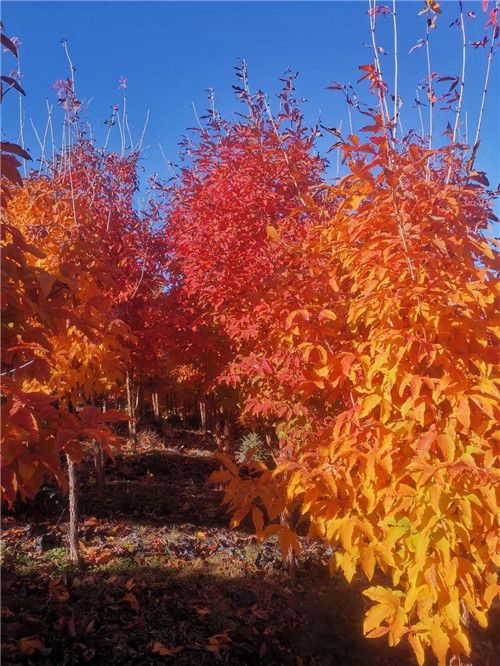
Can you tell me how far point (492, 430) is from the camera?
2.66m

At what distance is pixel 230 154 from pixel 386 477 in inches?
190

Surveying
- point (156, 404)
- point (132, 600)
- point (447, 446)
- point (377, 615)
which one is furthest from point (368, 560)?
point (156, 404)

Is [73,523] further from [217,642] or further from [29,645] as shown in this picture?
[217,642]

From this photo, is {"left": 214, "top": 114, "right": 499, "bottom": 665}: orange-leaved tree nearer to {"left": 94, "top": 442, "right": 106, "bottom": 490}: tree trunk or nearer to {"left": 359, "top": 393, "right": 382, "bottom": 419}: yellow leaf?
{"left": 359, "top": 393, "right": 382, "bottom": 419}: yellow leaf

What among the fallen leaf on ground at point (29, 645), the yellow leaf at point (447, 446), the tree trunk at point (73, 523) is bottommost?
the fallen leaf on ground at point (29, 645)

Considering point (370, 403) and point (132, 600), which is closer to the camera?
point (370, 403)

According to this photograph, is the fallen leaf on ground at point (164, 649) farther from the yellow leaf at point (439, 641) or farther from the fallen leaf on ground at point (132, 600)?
the yellow leaf at point (439, 641)

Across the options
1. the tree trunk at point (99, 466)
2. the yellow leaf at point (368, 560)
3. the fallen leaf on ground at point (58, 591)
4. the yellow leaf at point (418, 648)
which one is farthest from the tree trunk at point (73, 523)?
the yellow leaf at point (418, 648)

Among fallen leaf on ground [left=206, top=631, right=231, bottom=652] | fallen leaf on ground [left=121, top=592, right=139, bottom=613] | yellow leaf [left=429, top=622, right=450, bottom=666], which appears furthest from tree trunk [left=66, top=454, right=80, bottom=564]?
yellow leaf [left=429, top=622, right=450, bottom=666]

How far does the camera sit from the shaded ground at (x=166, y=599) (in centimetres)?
431

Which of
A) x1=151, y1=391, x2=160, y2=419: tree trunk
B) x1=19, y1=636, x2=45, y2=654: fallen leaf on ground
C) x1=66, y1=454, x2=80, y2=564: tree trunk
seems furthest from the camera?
x1=151, y1=391, x2=160, y2=419: tree trunk

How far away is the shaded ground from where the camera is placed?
4312mm

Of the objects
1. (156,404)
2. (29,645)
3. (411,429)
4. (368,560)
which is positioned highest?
(411,429)

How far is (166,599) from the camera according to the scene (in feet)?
17.4
